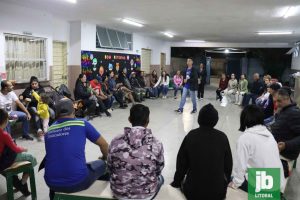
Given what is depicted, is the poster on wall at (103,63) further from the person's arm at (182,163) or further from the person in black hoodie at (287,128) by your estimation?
the person's arm at (182,163)

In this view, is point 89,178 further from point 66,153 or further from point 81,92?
point 81,92

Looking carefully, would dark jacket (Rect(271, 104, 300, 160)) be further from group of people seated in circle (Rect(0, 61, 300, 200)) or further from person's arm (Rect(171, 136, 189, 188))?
person's arm (Rect(171, 136, 189, 188))

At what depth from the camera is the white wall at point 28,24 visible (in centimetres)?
611

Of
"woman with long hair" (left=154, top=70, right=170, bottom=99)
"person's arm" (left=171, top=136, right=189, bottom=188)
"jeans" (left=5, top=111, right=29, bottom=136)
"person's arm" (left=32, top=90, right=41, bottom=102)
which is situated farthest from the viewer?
"woman with long hair" (left=154, top=70, right=170, bottom=99)

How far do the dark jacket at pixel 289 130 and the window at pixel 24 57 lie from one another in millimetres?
5509

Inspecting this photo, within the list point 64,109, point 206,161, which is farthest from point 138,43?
point 206,161

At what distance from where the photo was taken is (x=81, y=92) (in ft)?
23.6

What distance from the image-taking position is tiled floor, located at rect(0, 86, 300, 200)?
354cm

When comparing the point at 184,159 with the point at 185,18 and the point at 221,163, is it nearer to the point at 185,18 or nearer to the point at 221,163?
the point at 221,163

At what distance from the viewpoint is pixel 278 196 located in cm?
235

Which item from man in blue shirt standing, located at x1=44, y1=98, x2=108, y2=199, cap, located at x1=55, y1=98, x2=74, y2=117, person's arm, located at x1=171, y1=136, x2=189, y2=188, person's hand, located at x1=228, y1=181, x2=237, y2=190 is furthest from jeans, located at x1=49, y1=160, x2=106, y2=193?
person's hand, located at x1=228, y1=181, x2=237, y2=190

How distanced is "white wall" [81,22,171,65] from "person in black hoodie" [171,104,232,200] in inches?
291

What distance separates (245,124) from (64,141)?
4.83ft

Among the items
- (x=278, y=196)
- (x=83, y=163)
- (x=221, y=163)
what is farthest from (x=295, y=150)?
(x=83, y=163)
